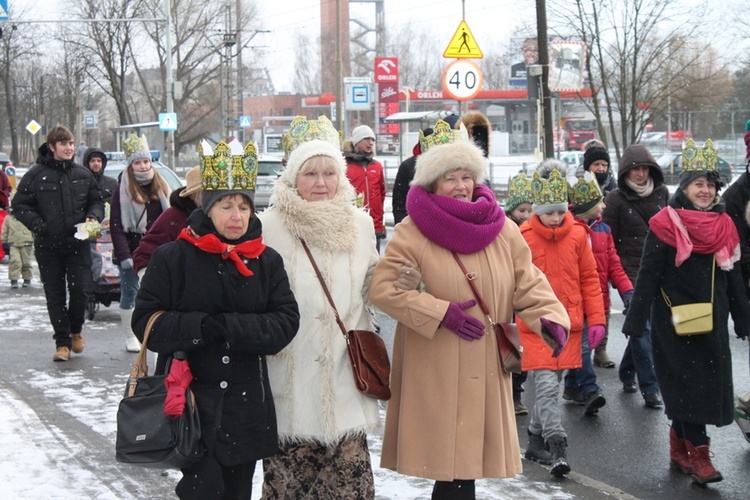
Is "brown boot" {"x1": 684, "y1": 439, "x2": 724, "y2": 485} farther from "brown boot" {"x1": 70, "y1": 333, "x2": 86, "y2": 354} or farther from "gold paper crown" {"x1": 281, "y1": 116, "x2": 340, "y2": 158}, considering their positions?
"brown boot" {"x1": 70, "y1": 333, "x2": 86, "y2": 354}

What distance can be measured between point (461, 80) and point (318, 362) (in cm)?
1151

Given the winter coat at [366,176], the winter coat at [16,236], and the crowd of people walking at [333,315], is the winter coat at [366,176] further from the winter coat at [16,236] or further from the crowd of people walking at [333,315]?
the winter coat at [16,236]

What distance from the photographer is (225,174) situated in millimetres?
4230

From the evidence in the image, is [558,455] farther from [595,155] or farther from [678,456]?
[595,155]

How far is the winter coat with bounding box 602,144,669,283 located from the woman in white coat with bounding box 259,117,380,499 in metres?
4.22

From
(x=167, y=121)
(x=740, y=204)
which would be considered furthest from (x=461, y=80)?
(x=167, y=121)

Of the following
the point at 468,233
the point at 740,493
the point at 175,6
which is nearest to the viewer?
the point at 468,233

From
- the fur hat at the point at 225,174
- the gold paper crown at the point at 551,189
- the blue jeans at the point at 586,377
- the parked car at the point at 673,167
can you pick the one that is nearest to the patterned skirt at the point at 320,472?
the fur hat at the point at 225,174

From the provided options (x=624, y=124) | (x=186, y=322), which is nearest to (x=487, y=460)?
(x=186, y=322)

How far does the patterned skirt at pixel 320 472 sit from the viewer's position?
4414mm

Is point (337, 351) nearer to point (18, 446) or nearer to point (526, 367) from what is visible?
point (526, 367)

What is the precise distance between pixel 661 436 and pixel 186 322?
397cm

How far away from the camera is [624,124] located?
23391 mm

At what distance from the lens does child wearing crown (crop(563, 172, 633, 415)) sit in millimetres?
7410
